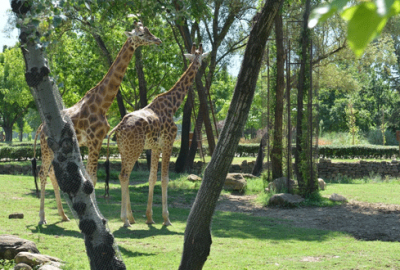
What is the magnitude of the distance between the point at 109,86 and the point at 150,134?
1265 mm

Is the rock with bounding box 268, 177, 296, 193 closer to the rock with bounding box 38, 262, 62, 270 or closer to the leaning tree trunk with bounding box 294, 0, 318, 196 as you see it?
the leaning tree trunk with bounding box 294, 0, 318, 196

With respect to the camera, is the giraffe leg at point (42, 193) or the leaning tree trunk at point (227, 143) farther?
the giraffe leg at point (42, 193)

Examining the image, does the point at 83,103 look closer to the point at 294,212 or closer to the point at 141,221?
the point at 141,221

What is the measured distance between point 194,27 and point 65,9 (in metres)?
12.7

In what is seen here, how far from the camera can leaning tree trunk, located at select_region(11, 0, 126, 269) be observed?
15.1ft

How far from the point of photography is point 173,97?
10008 mm

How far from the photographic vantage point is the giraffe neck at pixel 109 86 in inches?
350

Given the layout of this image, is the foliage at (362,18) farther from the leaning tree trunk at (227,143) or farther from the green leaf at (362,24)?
the leaning tree trunk at (227,143)

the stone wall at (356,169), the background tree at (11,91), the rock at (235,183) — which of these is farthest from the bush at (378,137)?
the background tree at (11,91)

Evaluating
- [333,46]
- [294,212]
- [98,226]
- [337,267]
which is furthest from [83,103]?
[333,46]

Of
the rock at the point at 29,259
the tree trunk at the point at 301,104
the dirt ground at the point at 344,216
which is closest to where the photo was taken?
the rock at the point at 29,259

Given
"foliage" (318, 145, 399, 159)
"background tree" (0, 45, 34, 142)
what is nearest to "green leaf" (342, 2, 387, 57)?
"foliage" (318, 145, 399, 159)

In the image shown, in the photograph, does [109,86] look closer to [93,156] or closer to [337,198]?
[93,156]

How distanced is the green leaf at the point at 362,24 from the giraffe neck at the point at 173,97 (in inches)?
352
